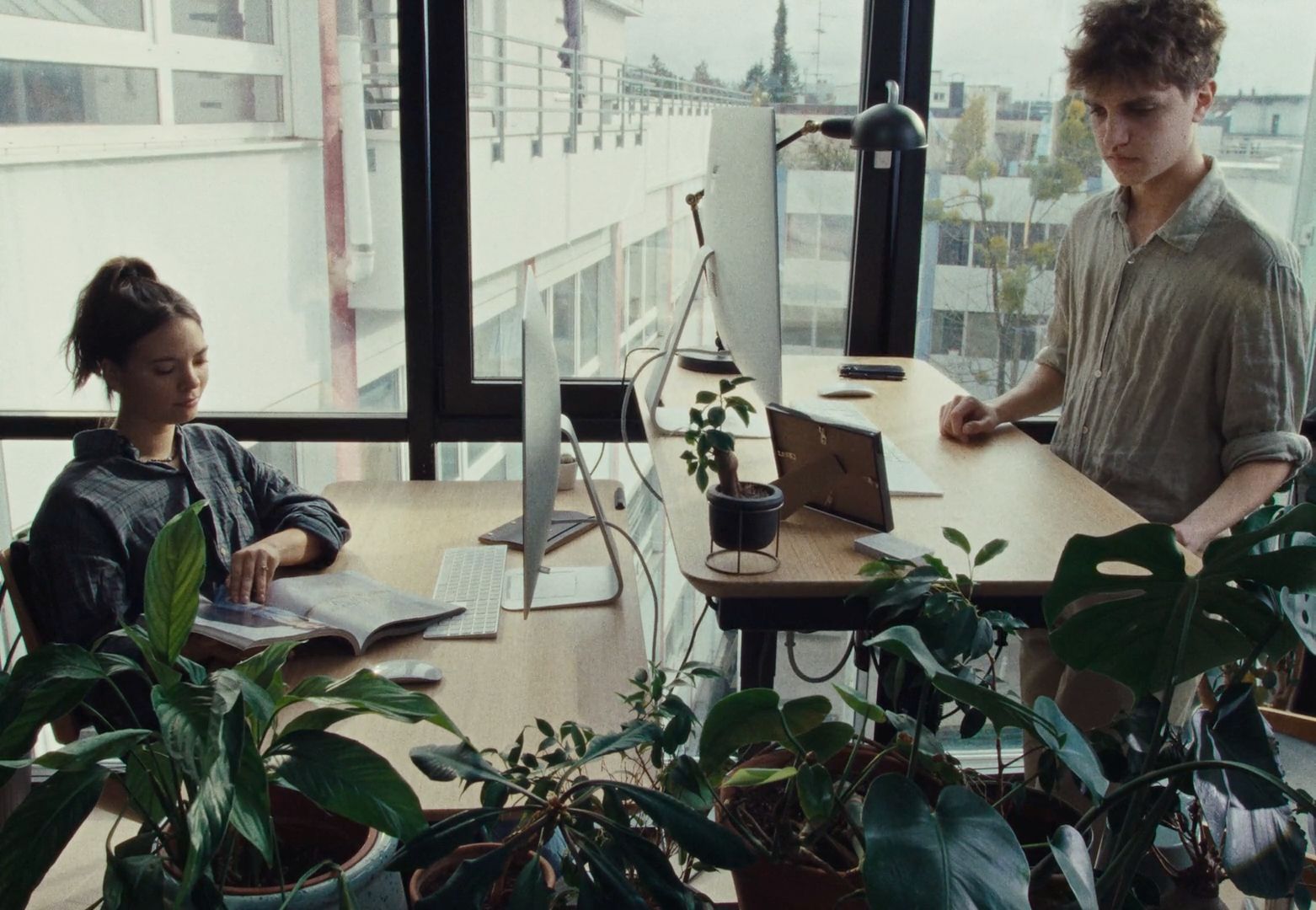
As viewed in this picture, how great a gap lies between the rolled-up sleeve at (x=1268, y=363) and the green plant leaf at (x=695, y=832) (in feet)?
5.06

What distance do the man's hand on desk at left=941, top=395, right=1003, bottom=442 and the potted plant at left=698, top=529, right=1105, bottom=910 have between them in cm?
129

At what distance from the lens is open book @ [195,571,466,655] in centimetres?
178

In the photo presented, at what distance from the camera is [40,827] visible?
76 centimetres

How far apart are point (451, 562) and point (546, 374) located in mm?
569

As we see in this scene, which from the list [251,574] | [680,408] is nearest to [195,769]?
[251,574]

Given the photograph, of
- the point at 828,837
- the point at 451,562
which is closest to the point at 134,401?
the point at 451,562

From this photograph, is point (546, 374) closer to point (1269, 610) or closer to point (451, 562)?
point (451, 562)

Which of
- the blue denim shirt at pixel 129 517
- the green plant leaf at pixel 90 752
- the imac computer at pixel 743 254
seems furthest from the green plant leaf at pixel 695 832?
the imac computer at pixel 743 254

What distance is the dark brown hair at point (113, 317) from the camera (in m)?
2.04

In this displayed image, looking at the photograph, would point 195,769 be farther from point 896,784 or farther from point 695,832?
point 896,784

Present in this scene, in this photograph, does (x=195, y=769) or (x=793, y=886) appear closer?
(x=195, y=769)

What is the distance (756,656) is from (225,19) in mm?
1797

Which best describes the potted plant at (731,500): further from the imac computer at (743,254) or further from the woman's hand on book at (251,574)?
the woman's hand on book at (251,574)

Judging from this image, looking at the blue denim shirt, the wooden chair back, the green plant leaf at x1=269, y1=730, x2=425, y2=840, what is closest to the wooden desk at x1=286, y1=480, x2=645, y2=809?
the blue denim shirt
